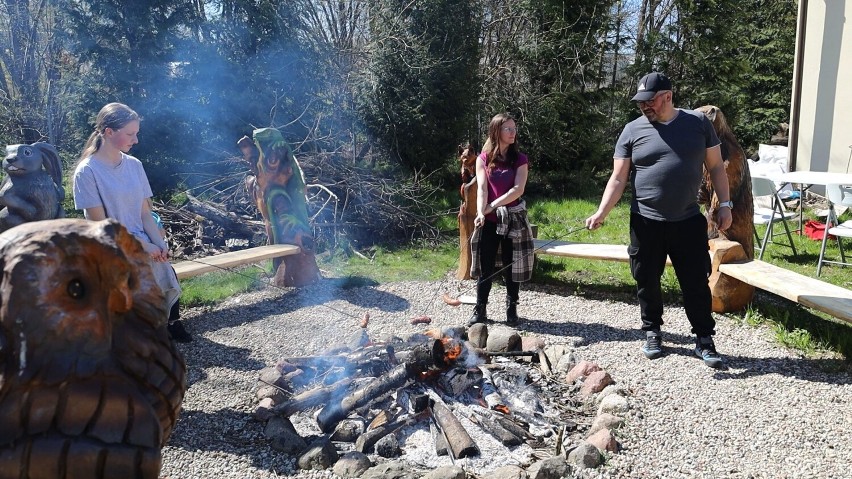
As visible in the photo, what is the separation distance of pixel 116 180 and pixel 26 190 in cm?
66

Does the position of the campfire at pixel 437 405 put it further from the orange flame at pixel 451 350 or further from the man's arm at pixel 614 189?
the man's arm at pixel 614 189

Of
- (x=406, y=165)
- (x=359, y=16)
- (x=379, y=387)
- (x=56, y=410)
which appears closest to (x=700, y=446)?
(x=379, y=387)

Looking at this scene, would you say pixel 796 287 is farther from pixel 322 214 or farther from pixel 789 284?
pixel 322 214

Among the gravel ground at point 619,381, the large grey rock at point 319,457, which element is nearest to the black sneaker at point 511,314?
the gravel ground at point 619,381

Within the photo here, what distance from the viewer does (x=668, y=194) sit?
425 centimetres

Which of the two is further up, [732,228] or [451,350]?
[732,228]

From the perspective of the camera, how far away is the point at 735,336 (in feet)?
16.6

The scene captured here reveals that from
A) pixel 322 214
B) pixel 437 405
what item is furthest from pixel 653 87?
pixel 322 214

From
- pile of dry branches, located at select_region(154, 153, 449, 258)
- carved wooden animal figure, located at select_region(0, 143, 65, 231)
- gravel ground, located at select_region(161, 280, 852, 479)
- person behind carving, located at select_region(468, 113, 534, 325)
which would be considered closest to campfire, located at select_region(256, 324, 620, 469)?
gravel ground, located at select_region(161, 280, 852, 479)

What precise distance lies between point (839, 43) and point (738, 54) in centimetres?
428

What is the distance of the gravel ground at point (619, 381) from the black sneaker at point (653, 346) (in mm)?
69

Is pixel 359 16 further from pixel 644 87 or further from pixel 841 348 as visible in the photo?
pixel 841 348

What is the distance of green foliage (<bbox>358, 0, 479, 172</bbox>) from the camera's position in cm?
1009

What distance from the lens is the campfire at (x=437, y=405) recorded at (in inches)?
136
